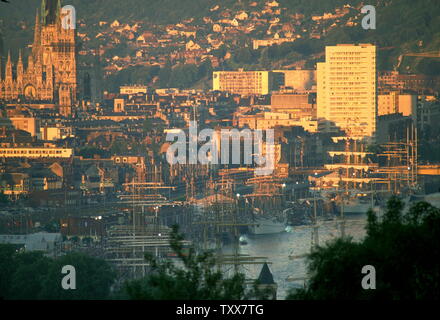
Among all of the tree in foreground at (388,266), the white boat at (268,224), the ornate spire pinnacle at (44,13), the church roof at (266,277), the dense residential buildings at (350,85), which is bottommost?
the church roof at (266,277)

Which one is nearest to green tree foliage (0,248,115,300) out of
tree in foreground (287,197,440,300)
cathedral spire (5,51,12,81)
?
tree in foreground (287,197,440,300)

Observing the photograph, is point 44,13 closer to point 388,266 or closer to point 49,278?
point 49,278

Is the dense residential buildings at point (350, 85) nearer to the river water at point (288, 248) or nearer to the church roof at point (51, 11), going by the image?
the church roof at point (51, 11)

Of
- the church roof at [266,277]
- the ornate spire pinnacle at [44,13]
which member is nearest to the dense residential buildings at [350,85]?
the ornate spire pinnacle at [44,13]

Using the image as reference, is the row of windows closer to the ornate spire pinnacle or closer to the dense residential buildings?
the dense residential buildings

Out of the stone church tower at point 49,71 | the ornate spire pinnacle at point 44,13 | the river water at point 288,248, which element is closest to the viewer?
the river water at point 288,248

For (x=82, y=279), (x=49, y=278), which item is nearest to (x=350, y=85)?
(x=82, y=279)

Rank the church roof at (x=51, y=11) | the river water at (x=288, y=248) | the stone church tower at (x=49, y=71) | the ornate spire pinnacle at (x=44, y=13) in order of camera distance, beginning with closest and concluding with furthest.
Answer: the river water at (x=288, y=248) < the stone church tower at (x=49, y=71) < the church roof at (x=51, y=11) < the ornate spire pinnacle at (x=44, y=13)
